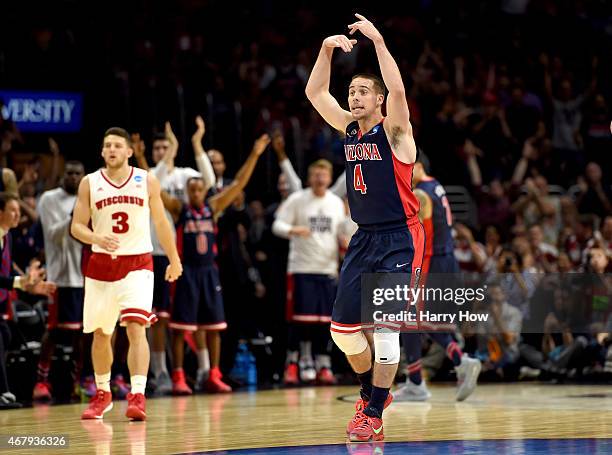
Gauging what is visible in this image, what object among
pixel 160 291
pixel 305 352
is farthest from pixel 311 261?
pixel 160 291

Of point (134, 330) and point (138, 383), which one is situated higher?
point (134, 330)

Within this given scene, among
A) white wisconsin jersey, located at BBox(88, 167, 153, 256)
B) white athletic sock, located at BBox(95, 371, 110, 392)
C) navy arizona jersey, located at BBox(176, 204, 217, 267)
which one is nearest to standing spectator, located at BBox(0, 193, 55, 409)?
white wisconsin jersey, located at BBox(88, 167, 153, 256)

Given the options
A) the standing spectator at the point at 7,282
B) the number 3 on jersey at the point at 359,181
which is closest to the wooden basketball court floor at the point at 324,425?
the standing spectator at the point at 7,282

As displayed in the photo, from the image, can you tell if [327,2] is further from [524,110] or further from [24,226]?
[24,226]

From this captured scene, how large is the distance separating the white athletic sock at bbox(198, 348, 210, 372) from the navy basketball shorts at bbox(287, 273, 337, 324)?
1.36 metres

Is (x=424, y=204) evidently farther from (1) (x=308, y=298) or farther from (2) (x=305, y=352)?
(2) (x=305, y=352)

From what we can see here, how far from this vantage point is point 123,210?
9242mm

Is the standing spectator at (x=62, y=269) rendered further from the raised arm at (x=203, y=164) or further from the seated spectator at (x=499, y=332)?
the seated spectator at (x=499, y=332)

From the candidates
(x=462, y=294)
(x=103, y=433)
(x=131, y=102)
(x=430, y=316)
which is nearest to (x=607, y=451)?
(x=103, y=433)

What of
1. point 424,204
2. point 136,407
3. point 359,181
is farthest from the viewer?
point 424,204

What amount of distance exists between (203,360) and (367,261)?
192 inches

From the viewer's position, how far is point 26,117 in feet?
48.9

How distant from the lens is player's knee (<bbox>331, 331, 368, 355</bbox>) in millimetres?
7730

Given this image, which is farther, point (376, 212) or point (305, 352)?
point (305, 352)
